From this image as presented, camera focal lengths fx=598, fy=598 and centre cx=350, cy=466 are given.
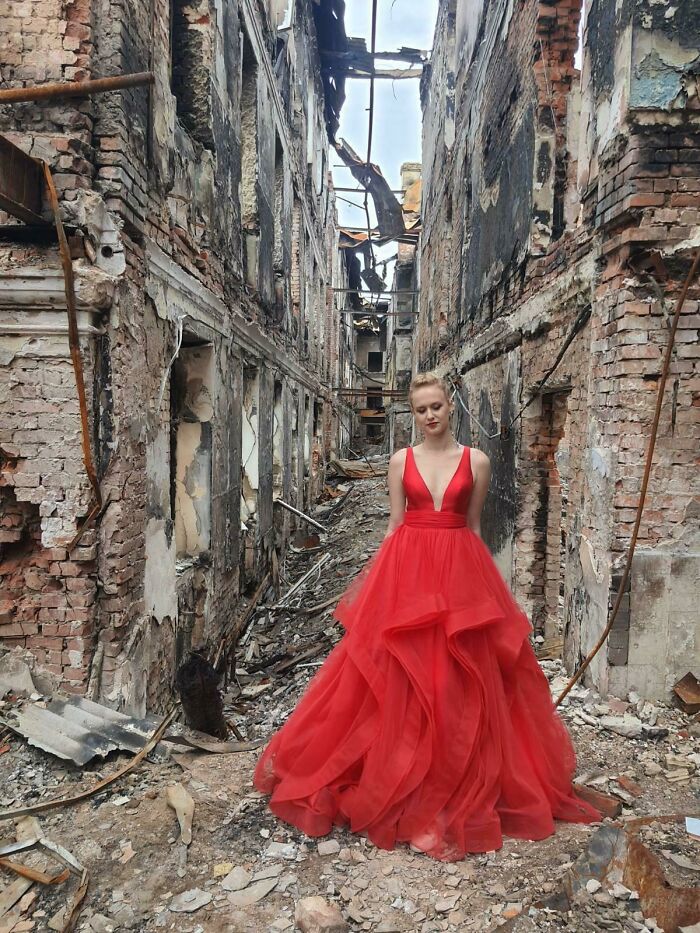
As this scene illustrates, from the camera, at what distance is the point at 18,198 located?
3.08m

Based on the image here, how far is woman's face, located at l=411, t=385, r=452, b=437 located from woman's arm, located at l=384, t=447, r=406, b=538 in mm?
191

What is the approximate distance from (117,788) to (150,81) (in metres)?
3.80

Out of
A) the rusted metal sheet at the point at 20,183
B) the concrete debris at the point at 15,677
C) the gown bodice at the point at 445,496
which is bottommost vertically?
the concrete debris at the point at 15,677

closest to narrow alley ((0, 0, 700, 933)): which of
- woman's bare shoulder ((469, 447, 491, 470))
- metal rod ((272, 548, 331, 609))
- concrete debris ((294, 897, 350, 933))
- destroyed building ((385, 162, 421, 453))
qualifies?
concrete debris ((294, 897, 350, 933))

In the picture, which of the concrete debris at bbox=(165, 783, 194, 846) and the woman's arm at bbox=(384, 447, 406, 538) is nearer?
the concrete debris at bbox=(165, 783, 194, 846)

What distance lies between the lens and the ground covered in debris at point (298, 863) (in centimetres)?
218

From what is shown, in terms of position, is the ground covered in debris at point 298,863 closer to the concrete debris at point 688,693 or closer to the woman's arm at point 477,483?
the concrete debris at point 688,693

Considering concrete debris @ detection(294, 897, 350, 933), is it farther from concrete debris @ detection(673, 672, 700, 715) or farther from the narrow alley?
concrete debris @ detection(673, 672, 700, 715)

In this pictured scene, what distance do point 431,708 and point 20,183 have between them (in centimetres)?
327

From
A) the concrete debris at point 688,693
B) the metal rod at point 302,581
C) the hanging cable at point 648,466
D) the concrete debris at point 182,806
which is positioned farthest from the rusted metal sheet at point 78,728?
the metal rod at point 302,581

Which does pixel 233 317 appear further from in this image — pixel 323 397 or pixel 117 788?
pixel 323 397

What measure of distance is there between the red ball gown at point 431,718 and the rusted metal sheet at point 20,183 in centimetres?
241

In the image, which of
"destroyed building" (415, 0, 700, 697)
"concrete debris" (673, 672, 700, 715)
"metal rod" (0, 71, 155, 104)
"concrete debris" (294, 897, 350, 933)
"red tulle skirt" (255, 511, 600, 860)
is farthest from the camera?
"concrete debris" (673, 672, 700, 715)

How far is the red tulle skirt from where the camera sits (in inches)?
99.0
